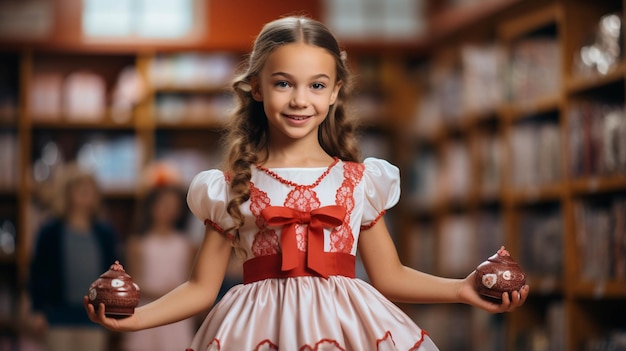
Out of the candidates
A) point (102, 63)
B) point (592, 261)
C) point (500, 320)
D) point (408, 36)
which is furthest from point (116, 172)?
point (592, 261)

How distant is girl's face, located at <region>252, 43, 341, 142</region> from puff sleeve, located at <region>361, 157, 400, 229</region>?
0.62 ft

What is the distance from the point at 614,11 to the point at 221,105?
306 centimetres

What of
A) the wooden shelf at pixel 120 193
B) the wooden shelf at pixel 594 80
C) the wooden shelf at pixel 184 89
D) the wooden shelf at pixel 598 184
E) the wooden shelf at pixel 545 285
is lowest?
the wooden shelf at pixel 545 285

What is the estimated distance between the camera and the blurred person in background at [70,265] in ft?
15.9

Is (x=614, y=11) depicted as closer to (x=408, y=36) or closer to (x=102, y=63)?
(x=408, y=36)

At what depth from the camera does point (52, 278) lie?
16.1ft

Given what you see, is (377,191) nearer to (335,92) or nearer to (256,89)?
(335,92)

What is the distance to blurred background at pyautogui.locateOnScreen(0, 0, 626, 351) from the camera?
5520 millimetres

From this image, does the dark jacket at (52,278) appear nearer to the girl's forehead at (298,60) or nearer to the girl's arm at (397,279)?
the girl's arm at (397,279)

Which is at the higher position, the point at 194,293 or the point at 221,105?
the point at 221,105

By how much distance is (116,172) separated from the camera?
273 inches

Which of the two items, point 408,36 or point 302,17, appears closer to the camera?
point 302,17

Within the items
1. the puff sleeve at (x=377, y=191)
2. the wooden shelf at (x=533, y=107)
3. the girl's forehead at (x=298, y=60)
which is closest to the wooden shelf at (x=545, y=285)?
the wooden shelf at (x=533, y=107)

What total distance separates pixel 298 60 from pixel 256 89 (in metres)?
0.17
